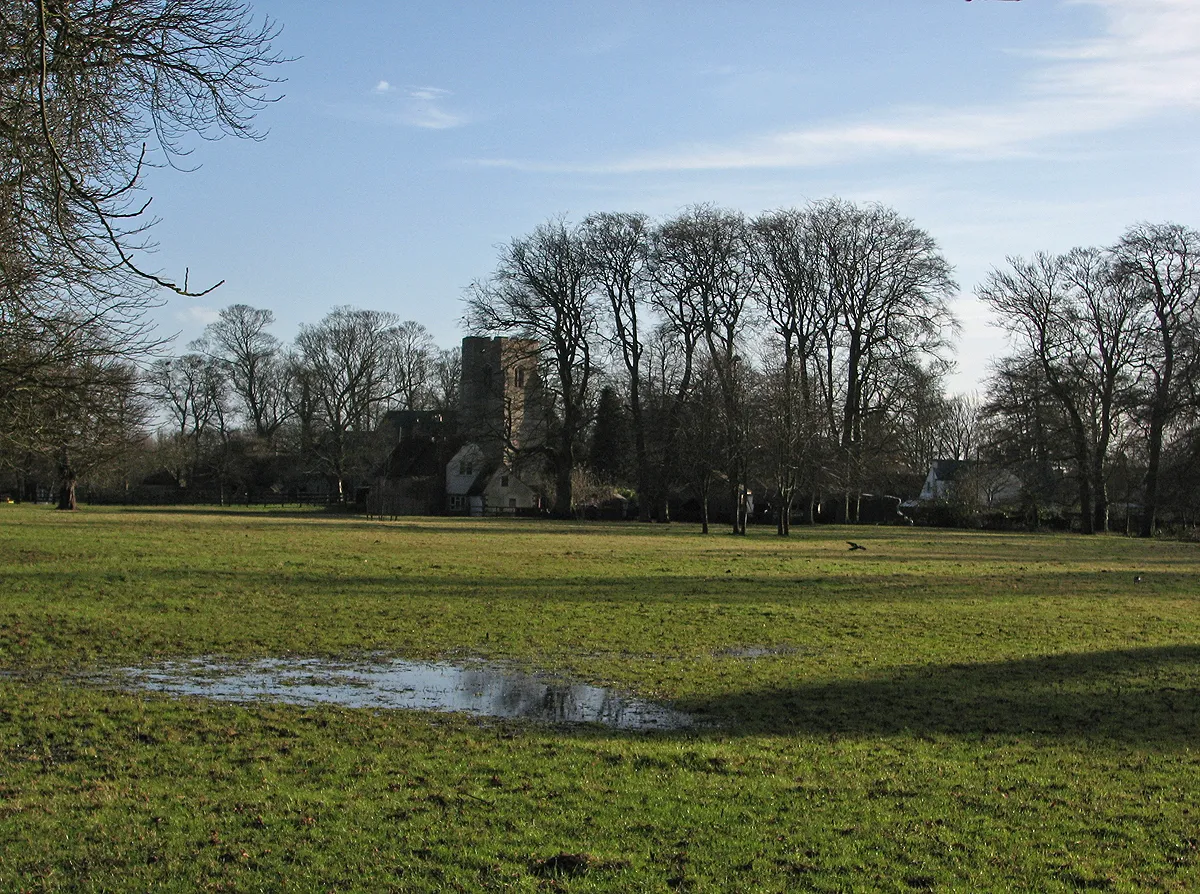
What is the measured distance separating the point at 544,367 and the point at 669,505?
12809 millimetres

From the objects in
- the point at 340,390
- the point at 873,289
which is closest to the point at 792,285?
the point at 873,289

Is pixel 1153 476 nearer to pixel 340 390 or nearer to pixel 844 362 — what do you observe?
pixel 844 362

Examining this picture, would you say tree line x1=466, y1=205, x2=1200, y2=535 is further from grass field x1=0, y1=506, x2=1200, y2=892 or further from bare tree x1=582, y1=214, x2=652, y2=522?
grass field x1=0, y1=506, x2=1200, y2=892

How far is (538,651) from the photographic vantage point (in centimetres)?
1444

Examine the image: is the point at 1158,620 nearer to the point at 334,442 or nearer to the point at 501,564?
the point at 501,564

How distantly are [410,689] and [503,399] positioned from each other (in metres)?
59.8

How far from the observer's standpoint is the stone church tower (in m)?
67.2

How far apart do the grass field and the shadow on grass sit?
0.18ft

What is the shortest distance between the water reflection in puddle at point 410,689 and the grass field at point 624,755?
0.47 metres

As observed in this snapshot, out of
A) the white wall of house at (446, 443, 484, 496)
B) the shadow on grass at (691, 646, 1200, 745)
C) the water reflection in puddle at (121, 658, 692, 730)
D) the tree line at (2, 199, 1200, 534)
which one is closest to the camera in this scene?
the shadow on grass at (691, 646, 1200, 745)

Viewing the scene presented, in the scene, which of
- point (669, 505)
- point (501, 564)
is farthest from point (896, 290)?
point (501, 564)

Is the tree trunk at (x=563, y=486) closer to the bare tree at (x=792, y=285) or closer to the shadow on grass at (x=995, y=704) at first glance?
the bare tree at (x=792, y=285)

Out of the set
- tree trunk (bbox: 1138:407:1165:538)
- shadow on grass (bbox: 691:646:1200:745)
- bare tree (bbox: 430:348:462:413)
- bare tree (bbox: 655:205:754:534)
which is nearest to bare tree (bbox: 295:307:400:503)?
bare tree (bbox: 430:348:462:413)

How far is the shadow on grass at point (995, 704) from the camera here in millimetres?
9953
